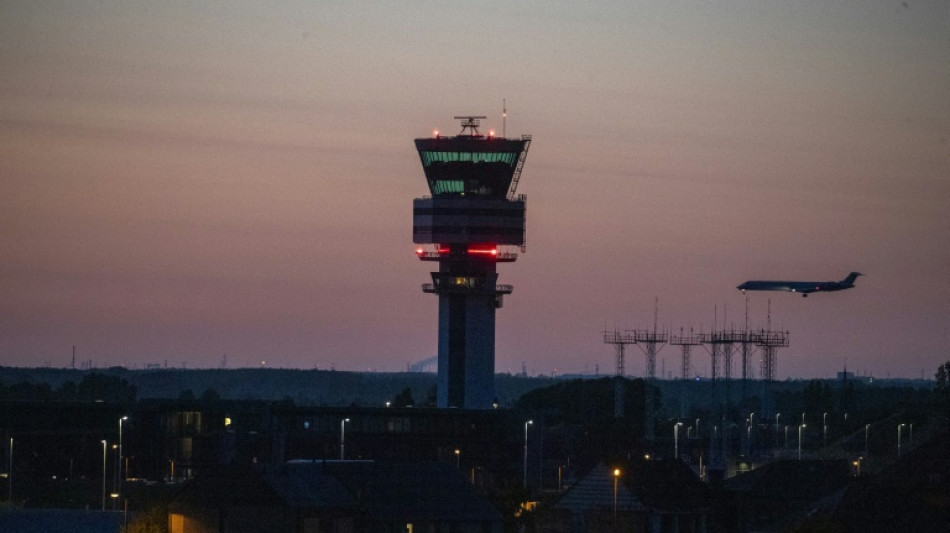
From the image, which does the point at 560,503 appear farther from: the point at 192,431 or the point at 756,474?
the point at 192,431

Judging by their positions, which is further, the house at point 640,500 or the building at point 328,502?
the house at point 640,500

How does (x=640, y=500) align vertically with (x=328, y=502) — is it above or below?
above

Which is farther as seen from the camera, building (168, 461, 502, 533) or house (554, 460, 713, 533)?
house (554, 460, 713, 533)

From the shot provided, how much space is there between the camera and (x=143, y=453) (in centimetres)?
17525

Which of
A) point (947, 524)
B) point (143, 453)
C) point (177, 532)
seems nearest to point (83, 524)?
point (177, 532)

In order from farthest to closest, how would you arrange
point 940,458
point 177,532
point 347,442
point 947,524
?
1. point 347,442
2. point 940,458
3. point 177,532
4. point 947,524

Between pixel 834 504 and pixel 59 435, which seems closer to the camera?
pixel 834 504

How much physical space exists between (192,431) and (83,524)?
70.5 meters

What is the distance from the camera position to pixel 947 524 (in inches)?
3546

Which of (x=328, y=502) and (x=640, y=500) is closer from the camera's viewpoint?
(x=328, y=502)

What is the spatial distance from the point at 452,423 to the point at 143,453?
109ft

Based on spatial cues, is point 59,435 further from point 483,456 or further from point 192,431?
point 483,456

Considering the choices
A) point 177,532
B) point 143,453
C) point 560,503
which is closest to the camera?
point 177,532

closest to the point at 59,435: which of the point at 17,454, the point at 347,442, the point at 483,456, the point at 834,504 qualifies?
the point at 17,454
